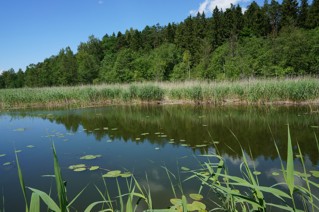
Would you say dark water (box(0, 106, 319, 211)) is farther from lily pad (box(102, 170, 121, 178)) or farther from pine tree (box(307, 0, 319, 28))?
pine tree (box(307, 0, 319, 28))

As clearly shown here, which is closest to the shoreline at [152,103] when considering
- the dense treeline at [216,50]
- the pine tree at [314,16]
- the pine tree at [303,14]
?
the dense treeline at [216,50]

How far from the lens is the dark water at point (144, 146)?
12.6 feet

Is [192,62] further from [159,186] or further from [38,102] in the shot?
[159,186]

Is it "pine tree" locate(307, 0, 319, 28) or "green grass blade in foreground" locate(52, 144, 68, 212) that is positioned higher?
"pine tree" locate(307, 0, 319, 28)

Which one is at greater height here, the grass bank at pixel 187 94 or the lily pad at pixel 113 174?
the grass bank at pixel 187 94

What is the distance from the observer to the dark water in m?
3.85

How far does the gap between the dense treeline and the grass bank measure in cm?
1199

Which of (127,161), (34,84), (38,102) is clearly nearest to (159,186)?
(127,161)

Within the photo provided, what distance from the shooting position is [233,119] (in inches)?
352

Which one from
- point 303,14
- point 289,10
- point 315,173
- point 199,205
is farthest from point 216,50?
point 199,205

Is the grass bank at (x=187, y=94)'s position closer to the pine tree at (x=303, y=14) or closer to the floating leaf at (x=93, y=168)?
the floating leaf at (x=93, y=168)

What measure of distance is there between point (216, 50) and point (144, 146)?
30162 mm

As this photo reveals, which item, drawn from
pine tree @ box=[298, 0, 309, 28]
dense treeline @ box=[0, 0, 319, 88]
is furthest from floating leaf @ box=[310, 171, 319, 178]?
pine tree @ box=[298, 0, 309, 28]

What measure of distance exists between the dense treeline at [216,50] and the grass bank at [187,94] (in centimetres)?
1199
